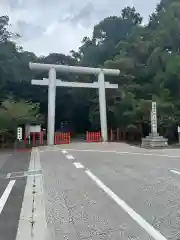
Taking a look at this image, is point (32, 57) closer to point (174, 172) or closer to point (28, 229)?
point (174, 172)

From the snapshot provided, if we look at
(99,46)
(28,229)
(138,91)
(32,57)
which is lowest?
(28,229)

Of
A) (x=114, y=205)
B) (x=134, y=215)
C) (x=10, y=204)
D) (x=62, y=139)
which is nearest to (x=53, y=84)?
(x=62, y=139)

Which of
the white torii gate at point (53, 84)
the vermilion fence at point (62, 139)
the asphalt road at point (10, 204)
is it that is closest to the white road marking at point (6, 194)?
the asphalt road at point (10, 204)

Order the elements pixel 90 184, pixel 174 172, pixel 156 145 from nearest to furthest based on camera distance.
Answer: pixel 90 184 → pixel 174 172 → pixel 156 145

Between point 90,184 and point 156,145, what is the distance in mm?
16119

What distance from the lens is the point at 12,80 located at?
42.8m

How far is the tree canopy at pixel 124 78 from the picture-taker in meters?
35.8

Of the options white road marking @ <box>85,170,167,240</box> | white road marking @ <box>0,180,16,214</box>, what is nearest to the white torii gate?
white road marking @ <box>0,180,16,214</box>

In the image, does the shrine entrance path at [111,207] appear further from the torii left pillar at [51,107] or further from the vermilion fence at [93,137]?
the vermilion fence at [93,137]

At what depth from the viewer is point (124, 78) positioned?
132 feet

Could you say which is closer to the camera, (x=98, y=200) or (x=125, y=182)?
(x=98, y=200)

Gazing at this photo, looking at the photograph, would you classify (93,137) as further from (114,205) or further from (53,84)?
A: (114,205)

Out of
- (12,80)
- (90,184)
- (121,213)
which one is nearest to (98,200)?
(121,213)

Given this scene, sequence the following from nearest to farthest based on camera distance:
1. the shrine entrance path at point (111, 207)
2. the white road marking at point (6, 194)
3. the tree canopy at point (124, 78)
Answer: the shrine entrance path at point (111, 207) < the white road marking at point (6, 194) < the tree canopy at point (124, 78)
